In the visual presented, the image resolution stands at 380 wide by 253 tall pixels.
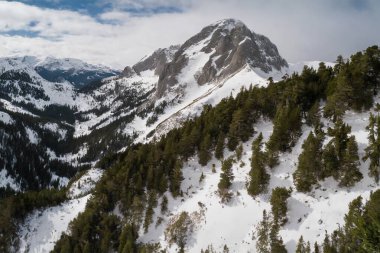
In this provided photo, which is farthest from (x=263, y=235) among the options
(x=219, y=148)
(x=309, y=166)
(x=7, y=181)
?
(x=7, y=181)

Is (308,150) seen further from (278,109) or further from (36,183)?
(36,183)

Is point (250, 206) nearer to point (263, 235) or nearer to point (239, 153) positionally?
point (263, 235)

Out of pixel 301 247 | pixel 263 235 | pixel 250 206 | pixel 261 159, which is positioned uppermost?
pixel 261 159

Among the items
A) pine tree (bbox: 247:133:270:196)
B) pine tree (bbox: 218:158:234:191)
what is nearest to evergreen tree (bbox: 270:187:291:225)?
pine tree (bbox: 247:133:270:196)

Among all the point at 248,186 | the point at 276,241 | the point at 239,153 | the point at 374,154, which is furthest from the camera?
the point at 239,153

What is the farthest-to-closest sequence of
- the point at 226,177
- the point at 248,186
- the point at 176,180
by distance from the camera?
the point at 176,180
the point at 226,177
the point at 248,186

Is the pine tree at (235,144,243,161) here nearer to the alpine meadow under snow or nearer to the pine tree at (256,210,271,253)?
the alpine meadow under snow

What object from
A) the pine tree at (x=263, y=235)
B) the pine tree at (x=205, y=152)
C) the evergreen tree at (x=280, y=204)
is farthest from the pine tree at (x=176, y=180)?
the evergreen tree at (x=280, y=204)
